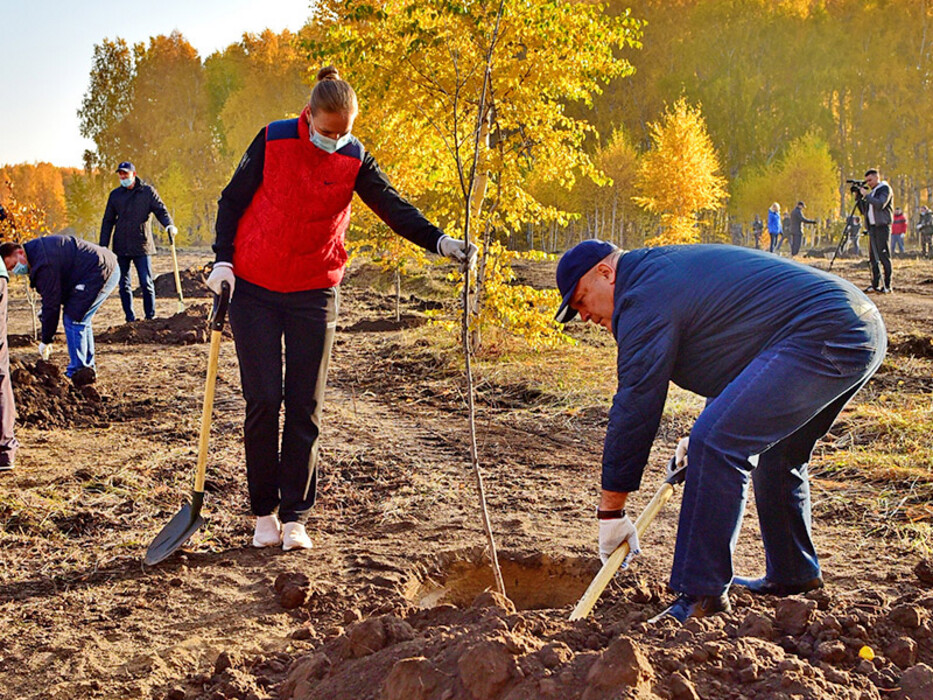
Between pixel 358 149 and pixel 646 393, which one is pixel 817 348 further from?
pixel 358 149

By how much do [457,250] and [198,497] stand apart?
5.12ft

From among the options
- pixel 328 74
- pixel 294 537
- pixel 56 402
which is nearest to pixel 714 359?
pixel 328 74

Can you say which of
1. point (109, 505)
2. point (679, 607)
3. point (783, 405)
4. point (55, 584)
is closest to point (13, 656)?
point (55, 584)

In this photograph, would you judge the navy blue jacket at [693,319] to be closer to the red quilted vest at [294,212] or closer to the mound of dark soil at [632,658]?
the mound of dark soil at [632,658]

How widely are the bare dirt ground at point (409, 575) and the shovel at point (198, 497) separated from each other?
0.33 ft

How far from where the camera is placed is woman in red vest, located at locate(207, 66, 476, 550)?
3393mm

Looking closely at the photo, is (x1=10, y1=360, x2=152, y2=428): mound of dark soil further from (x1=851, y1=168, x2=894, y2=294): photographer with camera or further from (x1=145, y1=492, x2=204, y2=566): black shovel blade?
(x1=851, y1=168, x2=894, y2=294): photographer with camera

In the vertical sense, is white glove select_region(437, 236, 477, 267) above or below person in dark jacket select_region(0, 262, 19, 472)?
above

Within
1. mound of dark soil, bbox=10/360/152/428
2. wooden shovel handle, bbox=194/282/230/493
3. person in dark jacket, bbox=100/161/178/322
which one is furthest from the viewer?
person in dark jacket, bbox=100/161/178/322

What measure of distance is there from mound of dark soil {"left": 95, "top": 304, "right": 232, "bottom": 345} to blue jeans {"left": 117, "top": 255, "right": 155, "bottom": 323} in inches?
7.5

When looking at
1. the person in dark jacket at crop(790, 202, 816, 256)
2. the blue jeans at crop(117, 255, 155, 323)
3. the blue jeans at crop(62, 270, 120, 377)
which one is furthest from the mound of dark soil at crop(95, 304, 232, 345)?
the person in dark jacket at crop(790, 202, 816, 256)

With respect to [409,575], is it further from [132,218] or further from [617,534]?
[132,218]

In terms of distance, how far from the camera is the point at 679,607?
2693 millimetres

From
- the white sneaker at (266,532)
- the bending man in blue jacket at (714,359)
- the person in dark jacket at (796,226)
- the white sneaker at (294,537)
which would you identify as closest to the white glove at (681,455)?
the bending man in blue jacket at (714,359)
